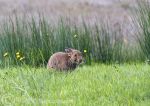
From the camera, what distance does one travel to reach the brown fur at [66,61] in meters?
7.48

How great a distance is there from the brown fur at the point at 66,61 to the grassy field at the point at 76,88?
0.14 metres

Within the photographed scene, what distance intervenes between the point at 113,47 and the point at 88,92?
10.1 feet

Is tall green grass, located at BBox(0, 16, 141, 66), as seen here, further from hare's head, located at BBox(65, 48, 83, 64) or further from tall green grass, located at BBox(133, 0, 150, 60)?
hare's head, located at BBox(65, 48, 83, 64)

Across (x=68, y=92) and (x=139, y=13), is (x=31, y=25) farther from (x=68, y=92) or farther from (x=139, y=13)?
(x=68, y=92)

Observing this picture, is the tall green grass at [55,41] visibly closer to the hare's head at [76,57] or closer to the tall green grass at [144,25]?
the tall green grass at [144,25]

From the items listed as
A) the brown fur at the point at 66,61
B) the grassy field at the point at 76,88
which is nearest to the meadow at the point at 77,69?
the grassy field at the point at 76,88

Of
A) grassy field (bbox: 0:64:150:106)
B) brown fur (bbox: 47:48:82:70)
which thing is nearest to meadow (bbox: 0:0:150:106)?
grassy field (bbox: 0:64:150:106)

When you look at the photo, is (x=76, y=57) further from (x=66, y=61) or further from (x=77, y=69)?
(x=77, y=69)

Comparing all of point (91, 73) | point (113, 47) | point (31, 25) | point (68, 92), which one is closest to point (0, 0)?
point (31, 25)

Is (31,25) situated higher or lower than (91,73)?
higher

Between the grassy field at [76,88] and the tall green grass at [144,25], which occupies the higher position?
the tall green grass at [144,25]

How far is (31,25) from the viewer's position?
9672mm

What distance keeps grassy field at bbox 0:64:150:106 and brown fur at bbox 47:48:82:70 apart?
0.14 meters

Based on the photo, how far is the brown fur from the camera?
295 inches
